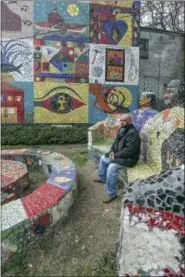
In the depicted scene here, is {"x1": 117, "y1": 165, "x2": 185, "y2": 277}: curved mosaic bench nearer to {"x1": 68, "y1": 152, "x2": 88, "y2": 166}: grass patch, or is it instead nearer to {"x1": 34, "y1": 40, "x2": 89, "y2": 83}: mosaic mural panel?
{"x1": 68, "y1": 152, "x2": 88, "y2": 166}: grass patch

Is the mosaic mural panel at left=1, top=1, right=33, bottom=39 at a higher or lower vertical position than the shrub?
higher

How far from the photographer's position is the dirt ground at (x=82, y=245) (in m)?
2.78

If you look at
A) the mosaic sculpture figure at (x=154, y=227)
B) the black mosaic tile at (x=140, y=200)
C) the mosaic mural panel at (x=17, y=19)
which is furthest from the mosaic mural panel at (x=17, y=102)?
the black mosaic tile at (x=140, y=200)

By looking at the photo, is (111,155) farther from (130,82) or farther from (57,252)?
(130,82)

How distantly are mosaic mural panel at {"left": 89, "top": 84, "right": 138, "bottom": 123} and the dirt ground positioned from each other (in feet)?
18.5

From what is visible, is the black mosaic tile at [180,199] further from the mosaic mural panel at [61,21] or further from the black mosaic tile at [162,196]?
the mosaic mural panel at [61,21]

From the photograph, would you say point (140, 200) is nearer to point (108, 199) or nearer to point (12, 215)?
point (12, 215)

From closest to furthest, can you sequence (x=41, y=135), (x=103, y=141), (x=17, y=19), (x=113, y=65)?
(x=103, y=141), (x=41, y=135), (x=17, y=19), (x=113, y=65)

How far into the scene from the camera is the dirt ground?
2.78 metres

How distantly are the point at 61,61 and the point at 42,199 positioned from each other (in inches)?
267

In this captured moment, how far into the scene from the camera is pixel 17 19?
8.83m

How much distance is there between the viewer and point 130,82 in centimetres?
998

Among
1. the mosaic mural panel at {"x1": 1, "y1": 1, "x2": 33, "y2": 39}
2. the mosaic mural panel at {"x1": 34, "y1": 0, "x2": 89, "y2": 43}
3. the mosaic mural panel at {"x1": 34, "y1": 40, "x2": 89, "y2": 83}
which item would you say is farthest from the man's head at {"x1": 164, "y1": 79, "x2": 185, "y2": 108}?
the mosaic mural panel at {"x1": 1, "y1": 1, "x2": 33, "y2": 39}

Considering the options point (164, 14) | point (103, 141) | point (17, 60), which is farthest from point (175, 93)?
point (164, 14)
